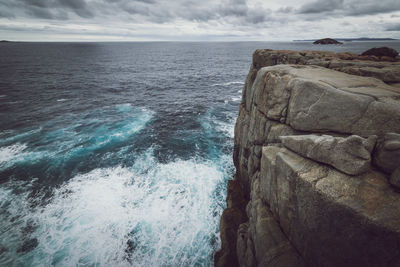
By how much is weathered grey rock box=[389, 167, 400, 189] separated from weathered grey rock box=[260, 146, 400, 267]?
0.62ft

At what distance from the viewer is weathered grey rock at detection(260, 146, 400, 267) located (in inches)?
181

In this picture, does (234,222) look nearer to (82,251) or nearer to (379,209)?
(379,209)

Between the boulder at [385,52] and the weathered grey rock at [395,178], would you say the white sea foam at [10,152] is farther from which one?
the boulder at [385,52]

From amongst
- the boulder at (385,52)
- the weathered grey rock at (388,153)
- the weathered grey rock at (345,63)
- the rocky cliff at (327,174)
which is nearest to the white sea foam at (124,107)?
the weathered grey rock at (345,63)

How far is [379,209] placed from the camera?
15.3 ft

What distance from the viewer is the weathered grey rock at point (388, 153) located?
16.1ft

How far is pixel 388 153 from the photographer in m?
4.99

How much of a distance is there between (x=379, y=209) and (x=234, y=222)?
9.27m

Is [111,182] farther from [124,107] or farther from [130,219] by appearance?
[124,107]

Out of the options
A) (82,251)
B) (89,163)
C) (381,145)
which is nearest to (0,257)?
(82,251)

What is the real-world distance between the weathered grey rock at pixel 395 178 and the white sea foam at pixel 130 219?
11166mm

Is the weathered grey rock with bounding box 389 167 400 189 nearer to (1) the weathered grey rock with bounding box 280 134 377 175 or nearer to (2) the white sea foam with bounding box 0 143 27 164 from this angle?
(1) the weathered grey rock with bounding box 280 134 377 175

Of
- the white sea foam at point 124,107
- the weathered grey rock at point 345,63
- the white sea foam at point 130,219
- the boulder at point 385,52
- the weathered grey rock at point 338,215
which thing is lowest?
the white sea foam at point 130,219

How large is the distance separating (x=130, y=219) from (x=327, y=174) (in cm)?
1401
